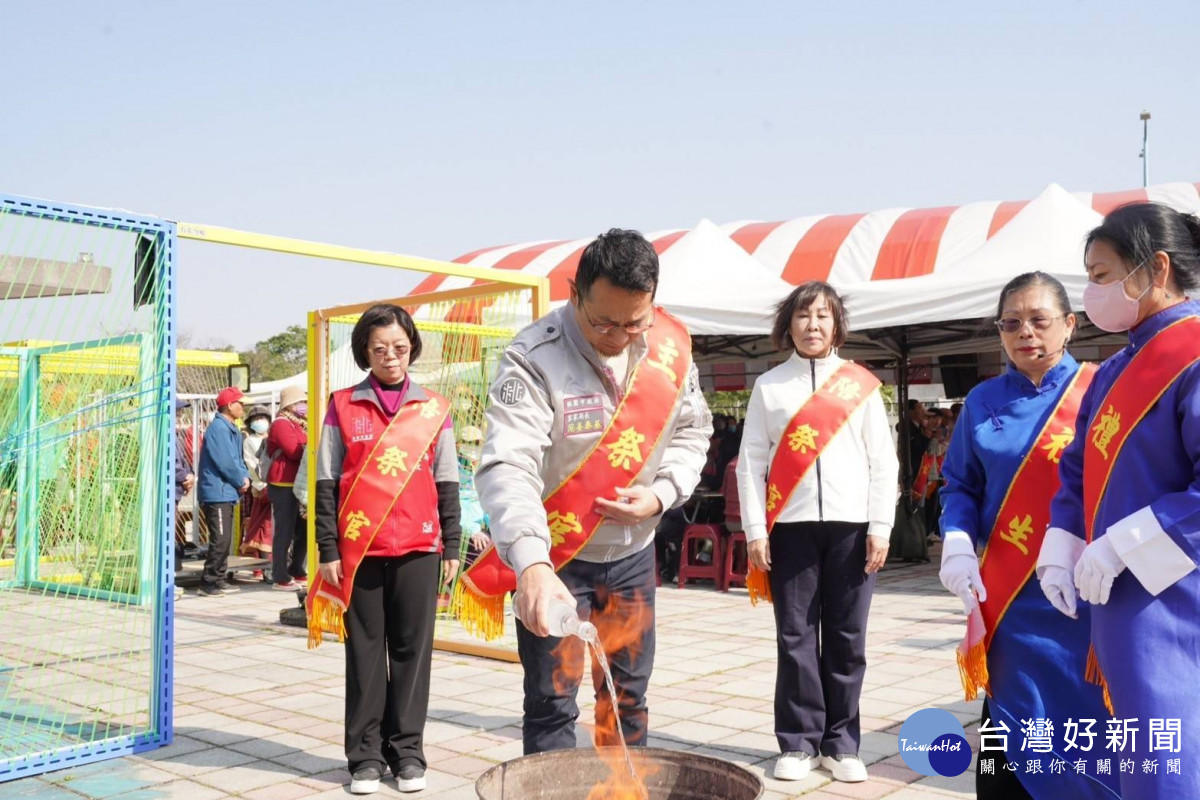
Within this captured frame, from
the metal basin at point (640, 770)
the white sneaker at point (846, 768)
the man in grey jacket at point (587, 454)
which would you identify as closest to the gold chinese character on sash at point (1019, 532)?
the man in grey jacket at point (587, 454)

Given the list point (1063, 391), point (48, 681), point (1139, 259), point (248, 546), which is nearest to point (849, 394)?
point (1063, 391)

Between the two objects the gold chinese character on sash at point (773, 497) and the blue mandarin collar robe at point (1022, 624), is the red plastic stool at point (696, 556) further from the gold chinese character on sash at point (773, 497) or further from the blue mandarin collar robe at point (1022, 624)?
the blue mandarin collar robe at point (1022, 624)

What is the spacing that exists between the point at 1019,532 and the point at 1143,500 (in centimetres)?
71

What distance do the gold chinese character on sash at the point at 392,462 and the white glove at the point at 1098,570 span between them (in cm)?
267

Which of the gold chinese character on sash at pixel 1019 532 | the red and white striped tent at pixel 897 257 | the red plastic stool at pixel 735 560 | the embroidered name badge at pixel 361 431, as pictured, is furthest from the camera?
the red plastic stool at pixel 735 560

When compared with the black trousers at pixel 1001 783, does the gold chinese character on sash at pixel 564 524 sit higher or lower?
higher

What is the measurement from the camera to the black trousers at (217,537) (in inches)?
390

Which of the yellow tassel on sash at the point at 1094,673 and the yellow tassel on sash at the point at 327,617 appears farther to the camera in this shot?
the yellow tassel on sash at the point at 327,617

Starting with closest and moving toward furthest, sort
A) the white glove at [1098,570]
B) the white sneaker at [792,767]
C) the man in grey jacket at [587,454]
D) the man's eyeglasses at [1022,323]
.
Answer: the white glove at [1098,570] → the man in grey jacket at [587,454] → the man's eyeglasses at [1022,323] → the white sneaker at [792,767]

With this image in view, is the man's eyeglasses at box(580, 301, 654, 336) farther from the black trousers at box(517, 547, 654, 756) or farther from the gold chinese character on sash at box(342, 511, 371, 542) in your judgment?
the gold chinese character on sash at box(342, 511, 371, 542)

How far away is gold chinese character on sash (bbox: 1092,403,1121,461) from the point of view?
254 centimetres

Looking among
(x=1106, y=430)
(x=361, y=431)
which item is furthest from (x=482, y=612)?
(x=1106, y=430)

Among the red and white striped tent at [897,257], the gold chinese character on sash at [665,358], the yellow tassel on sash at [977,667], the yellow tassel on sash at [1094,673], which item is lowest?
the yellow tassel on sash at [977,667]

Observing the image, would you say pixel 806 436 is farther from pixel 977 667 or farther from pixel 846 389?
pixel 977 667
